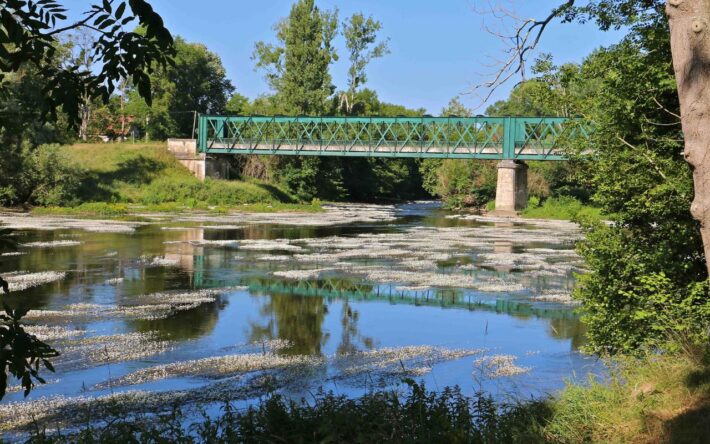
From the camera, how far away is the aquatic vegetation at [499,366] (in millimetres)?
12227

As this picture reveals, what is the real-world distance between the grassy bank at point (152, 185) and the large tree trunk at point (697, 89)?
58891 mm

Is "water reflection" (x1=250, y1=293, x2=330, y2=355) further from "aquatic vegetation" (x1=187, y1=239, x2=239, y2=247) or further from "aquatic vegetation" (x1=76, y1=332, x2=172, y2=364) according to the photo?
"aquatic vegetation" (x1=187, y1=239, x2=239, y2=247)

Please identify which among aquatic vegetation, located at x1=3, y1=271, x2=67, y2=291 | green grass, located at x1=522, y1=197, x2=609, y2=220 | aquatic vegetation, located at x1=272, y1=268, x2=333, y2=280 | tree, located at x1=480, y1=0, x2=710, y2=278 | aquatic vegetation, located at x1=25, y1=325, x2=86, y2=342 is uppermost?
tree, located at x1=480, y1=0, x2=710, y2=278

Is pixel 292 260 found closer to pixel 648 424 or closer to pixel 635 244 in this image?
pixel 635 244

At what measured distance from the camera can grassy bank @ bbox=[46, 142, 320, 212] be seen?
218 feet

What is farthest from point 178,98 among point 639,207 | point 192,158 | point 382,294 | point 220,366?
point 639,207

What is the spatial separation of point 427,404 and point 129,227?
38.6 meters

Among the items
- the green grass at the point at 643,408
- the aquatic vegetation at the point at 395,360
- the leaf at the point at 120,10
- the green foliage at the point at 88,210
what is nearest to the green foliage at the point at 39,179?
the green foliage at the point at 88,210

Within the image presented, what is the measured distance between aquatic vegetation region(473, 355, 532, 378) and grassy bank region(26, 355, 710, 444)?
3700mm

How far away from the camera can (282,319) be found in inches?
664

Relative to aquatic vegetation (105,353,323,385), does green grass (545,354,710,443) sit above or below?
above

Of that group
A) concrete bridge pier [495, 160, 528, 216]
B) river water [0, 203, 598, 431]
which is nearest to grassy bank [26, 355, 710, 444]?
river water [0, 203, 598, 431]

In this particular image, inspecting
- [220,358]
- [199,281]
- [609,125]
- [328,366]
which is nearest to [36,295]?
[199,281]

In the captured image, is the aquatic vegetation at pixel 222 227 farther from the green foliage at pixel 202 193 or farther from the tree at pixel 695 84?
the tree at pixel 695 84
